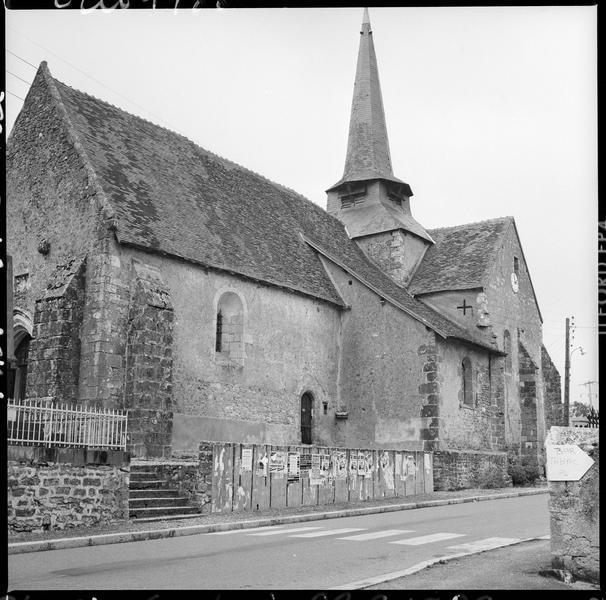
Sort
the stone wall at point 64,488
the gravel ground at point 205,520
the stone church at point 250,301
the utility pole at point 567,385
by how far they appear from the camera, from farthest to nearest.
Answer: the utility pole at point 567,385
the stone church at point 250,301
the stone wall at point 64,488
the gravel ground at point 205,520

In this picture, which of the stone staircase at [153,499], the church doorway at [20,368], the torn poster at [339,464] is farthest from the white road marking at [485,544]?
the church doorway at [20,368]

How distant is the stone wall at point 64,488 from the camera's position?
40.1ft

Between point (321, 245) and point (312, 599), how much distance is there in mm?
21883

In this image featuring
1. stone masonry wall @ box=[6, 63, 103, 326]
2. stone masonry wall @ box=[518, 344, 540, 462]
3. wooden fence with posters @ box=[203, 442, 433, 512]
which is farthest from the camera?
stone masonry wall @ box=[518, 344, 540, 462]

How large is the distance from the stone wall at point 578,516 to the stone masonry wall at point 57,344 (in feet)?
40.7

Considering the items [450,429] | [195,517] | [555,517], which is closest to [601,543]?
[555,517]

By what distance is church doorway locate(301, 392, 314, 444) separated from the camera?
2447 centimetres

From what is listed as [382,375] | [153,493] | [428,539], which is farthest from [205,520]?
[382,375]

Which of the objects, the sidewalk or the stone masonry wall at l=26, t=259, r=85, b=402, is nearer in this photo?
the sidewalk

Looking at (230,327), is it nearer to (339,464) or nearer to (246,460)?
(339,464)

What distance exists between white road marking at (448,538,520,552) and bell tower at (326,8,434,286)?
19.5m

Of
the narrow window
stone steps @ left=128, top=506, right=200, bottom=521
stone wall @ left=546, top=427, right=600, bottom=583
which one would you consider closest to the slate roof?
the narrow window

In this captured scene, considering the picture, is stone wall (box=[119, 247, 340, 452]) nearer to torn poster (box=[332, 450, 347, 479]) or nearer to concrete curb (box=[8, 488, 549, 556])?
torn poster (box=[332, 450, 347, 479])

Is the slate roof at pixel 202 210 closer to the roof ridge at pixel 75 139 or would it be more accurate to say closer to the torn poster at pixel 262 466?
the roof ridge at pixel 75 139
